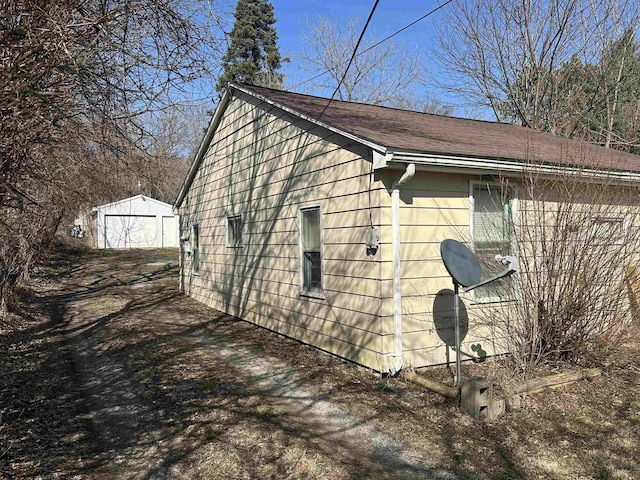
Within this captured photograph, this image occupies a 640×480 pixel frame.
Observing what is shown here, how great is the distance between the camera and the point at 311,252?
289 inches

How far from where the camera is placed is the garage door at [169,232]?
3009 centimetres

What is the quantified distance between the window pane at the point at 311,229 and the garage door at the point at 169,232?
24.5 metres

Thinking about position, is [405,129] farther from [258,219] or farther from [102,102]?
[102,102]

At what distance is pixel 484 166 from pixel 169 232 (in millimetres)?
27263

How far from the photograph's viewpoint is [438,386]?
16.9ft

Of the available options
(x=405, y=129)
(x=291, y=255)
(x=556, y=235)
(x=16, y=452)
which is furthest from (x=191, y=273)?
(x=556, y=235)

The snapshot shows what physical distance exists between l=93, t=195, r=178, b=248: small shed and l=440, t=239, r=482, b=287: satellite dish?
86.3ft

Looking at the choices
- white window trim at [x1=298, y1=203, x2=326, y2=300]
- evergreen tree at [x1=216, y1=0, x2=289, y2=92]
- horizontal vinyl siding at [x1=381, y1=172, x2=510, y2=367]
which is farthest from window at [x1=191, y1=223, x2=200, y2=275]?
evergreen tree at [x1=216, y1=0, x2=289, y2=92]

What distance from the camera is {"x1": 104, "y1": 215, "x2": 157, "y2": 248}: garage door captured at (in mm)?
28359

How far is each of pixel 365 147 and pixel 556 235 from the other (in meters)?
2.45

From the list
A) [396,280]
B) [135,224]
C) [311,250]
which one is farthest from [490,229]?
[135,224]

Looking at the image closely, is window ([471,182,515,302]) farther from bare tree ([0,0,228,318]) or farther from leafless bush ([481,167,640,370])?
bare tree ([0,0,228,318])

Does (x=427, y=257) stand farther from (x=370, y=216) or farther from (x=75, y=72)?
(x=75, y=72)

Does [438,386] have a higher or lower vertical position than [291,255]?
lower
